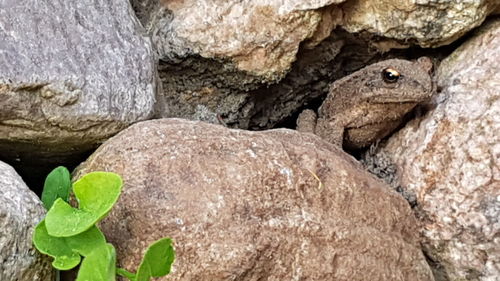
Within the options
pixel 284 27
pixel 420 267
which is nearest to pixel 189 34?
pixel 284 27

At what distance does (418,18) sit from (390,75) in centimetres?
27

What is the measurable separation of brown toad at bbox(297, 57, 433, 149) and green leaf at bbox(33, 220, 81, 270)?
5.01 feet

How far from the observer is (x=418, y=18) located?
8.87 ft

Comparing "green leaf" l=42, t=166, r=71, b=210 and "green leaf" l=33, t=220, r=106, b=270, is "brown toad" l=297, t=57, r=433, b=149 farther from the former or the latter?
"green leaf" l=33, t=220, r=106, b=270

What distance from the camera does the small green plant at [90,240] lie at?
63.9 inches

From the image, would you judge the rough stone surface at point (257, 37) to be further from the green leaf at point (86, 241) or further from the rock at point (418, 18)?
the green leaf at point (86, 241)

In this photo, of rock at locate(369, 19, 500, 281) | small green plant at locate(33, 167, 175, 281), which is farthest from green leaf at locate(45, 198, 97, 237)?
rock at locate(369, 19, 500, 281)

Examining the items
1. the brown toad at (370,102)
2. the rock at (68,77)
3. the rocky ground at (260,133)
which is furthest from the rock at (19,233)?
the brown toad at (370,102)

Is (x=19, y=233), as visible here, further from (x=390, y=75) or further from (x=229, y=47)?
(x=390, y=75)

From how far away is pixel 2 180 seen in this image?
5.94ft

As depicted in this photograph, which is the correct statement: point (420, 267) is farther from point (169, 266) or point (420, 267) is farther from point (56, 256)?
point (56, 256)

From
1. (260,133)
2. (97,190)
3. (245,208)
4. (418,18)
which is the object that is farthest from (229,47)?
(97,190)

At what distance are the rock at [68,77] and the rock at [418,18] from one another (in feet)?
3.06

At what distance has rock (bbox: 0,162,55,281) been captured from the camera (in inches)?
65.6
